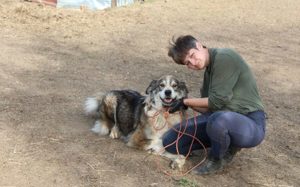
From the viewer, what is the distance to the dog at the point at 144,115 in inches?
206

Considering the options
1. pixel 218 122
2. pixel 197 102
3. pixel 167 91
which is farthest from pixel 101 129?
pixel 218 122

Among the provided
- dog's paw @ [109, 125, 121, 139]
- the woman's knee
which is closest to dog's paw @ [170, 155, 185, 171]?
the woman's knee

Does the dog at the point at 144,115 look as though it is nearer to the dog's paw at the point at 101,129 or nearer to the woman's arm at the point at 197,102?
the dog's paw at the point at 101,129

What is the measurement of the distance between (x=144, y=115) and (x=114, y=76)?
2589 millimetres

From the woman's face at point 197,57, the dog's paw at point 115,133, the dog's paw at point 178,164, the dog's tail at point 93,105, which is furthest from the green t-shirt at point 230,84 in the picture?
the dog's tail at point 93,105

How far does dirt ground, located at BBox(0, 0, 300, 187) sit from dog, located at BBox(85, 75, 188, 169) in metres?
0.15

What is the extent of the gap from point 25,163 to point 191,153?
1.72 metres

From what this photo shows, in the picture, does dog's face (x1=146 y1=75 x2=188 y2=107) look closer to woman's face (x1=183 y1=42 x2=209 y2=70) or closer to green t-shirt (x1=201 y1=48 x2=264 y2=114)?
green t-shirt (x1=201 y1=48 x2=264 y2=114)

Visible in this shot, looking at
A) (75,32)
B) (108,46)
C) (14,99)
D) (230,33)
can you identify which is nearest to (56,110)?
(14,99)

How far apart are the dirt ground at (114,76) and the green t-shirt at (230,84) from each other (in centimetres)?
73

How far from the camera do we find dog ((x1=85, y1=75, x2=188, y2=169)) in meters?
5.23

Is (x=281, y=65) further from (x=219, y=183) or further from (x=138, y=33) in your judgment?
(x=219, y=183)

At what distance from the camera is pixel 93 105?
20.3 feet

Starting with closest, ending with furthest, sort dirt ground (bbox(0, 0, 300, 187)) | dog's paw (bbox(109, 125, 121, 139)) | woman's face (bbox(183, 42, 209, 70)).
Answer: woman's face (bbox(183, 42, 209, 70)), dirt ground (bbox(0, 0, 300, 187)), dog's paw (bbox(109, 125, 121, 139))
